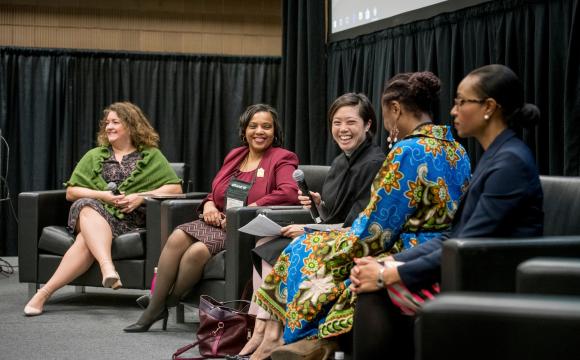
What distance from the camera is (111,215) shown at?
186 inches

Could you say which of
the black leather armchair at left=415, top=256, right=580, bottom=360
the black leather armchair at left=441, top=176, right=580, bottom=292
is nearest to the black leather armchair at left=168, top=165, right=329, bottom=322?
the black leather armchair at left=441, top=176, right=580, bottom=292

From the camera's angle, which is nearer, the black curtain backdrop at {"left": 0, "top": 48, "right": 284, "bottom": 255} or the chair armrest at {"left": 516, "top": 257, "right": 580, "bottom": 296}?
the chair armrest at {"left": 516, "top": 257, "right": 580, "bottom": 296}

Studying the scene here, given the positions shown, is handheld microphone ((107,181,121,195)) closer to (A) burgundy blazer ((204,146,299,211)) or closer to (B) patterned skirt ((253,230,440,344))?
(A) burgundy blazer ((204,146,299,211))

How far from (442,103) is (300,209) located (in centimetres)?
110

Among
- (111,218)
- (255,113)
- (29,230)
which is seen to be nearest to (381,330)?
(255,113)

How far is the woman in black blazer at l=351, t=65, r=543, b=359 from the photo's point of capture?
218 cm

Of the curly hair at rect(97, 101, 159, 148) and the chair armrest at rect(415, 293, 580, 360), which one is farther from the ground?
the curly hair at rect(97, 101, 159, 148)

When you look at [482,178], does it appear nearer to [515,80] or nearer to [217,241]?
[515,80]

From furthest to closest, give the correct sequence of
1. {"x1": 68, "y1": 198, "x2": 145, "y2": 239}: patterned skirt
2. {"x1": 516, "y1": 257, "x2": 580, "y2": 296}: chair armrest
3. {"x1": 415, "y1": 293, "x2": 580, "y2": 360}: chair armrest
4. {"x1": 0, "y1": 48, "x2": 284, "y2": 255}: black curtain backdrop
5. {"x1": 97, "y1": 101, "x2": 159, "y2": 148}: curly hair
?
{"x1": 0, "y1": 48, "x2": 284, "y2": 255}: black curtain backdrop < {"x1": 97, "y1": 101, "x2": 159, "y2": 148}: curly hair < {"x1": 68, "y1": 198, "x2": 145, "y2": 239}: patterned skirt < {"x1": 516, "y1": 257, "x2": 580, "y2": 296}: chair armrest < {"x1": 415, "y1": 293, "x2": 580, "y2": 360}: chair armrest

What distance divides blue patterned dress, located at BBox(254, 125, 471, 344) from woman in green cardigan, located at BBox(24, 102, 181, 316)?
1.90m

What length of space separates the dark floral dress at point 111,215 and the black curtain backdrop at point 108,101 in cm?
206

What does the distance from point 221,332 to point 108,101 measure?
3.96m

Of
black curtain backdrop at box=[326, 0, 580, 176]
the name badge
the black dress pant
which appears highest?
black curtain backdrop at box=[326, 0, 580, 176]

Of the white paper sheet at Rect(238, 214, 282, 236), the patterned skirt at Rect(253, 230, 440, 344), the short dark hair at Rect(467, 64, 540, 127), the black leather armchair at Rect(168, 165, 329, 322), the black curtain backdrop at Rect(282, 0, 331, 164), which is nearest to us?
the short dark hair at Rect(467, 64, 540, 127)
